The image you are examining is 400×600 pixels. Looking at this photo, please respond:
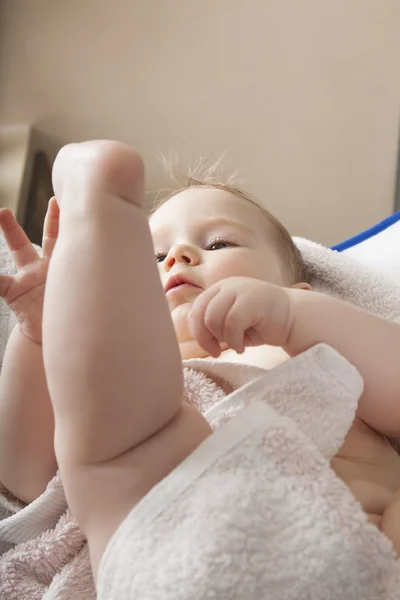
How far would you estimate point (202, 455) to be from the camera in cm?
38

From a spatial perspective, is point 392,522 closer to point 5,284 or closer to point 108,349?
point 108,349

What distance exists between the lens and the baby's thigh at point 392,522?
420 mm

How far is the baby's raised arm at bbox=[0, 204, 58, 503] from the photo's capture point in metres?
0.56

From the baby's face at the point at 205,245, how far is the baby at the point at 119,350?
0.15 ft

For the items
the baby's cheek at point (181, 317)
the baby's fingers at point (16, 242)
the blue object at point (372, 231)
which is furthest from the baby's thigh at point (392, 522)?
the blue object at point (372, 231)

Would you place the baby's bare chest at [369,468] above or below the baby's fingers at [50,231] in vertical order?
below

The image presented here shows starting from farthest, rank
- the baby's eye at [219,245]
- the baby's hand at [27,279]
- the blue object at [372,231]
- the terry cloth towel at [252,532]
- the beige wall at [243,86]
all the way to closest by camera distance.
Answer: the beige wall at [243,86] → the blue object at [372,231] → the baby's eye at [219,245] → the baby's hand at [27,279] → the terry cloth towel at [252,532]

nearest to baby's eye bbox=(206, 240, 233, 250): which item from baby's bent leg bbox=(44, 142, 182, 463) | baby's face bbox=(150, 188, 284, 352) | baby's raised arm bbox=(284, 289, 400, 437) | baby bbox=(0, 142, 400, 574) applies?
baby's face bbox=(150, 188, 284, 352)

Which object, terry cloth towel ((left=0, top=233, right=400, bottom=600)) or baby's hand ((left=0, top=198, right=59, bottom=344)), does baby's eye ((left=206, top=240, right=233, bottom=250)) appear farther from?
terry cloth towel ((left=0, top=233, right=400, bottom=600))

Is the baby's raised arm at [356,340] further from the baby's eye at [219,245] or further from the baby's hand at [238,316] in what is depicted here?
the baby's eye at [219,245]

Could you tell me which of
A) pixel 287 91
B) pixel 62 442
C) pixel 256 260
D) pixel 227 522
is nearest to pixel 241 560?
pixel 227 522

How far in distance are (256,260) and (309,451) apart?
1.06 ft

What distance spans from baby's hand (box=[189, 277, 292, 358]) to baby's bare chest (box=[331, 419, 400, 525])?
120 millimetres

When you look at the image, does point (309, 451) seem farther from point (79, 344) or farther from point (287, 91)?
point (287, 91)
